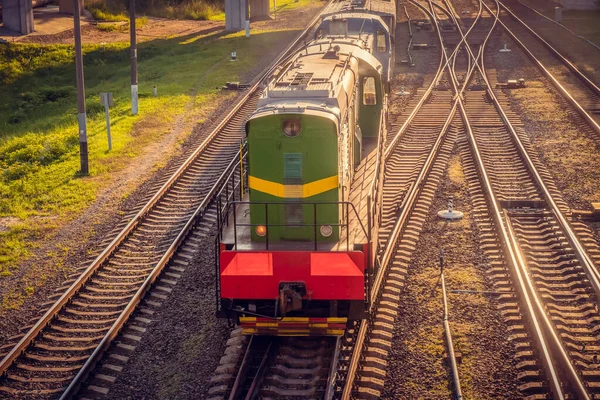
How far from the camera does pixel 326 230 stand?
36.2ft

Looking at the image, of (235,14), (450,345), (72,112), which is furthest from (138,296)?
(235,14)

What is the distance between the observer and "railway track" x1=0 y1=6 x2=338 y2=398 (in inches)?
420

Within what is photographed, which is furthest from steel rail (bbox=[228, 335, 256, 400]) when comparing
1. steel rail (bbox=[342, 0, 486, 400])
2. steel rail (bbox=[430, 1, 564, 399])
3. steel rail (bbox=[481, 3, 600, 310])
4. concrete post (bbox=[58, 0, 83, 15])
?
concrete post (bbox=[58, 0, 83, 15])

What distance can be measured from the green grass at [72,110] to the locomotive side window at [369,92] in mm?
6880

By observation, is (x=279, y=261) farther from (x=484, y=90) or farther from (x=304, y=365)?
(x=484, y=90)

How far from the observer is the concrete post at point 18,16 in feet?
131

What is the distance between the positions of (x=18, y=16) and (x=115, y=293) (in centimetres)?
3179

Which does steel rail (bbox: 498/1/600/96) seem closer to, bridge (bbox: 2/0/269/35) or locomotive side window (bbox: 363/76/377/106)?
locomotive side window (bbox: 363/76/377/106)

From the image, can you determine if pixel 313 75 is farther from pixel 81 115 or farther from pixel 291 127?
pixel 81 115

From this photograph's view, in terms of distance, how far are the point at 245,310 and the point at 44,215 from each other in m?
8.31

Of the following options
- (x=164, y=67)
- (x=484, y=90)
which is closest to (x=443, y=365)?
(x=484, y=90)

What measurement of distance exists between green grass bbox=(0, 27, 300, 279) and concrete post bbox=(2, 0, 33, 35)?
3.52m

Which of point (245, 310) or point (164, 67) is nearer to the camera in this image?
point (245, 310)

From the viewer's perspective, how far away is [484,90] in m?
26.9
